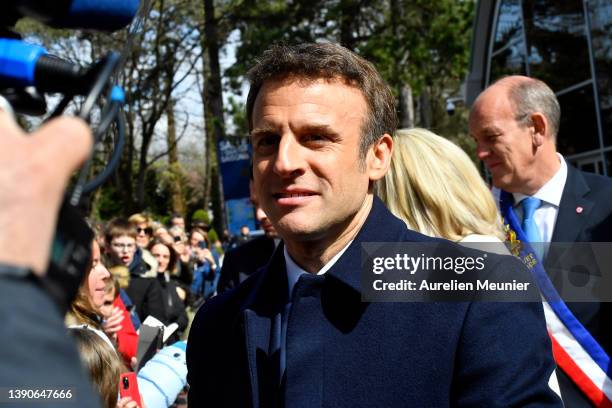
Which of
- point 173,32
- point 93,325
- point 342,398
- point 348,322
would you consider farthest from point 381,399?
point 173,32

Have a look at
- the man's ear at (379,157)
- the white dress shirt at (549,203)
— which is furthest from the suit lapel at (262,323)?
the white dress shirt at (549,203)

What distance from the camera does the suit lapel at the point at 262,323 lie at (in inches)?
69.6

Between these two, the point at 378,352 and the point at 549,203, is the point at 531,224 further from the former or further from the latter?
the point at 378,352

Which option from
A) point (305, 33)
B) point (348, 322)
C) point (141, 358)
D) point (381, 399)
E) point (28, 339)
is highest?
point (305, 33)

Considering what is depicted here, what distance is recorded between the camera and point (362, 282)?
5.93 ft

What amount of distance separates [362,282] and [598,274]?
5.40ft

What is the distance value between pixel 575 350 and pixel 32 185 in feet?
8.86

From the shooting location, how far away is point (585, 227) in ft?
10.5

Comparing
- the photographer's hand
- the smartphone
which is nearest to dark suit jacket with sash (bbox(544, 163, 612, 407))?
the smartphone

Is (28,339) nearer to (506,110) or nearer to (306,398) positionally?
(306,398)

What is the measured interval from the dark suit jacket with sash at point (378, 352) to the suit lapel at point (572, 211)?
1445mm

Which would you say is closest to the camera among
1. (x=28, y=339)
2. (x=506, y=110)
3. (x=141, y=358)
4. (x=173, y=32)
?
(x=28, y=339)

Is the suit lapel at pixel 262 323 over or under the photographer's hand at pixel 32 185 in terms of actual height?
under

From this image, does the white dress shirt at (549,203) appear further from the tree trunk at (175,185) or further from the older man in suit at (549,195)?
the tree trunk at (175,185)
